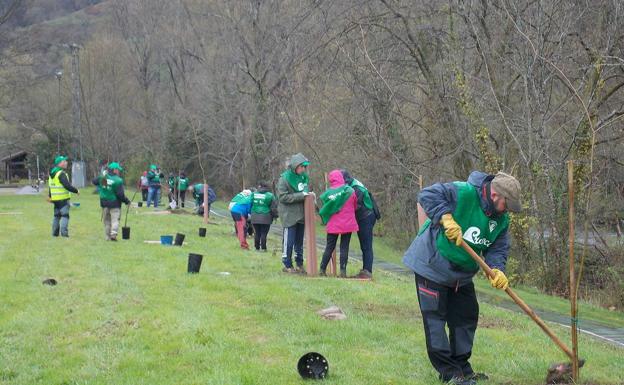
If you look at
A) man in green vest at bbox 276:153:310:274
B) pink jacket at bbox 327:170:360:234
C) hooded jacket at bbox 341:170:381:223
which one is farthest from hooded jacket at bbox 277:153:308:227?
hooded jacket at bbox 341:170:381:223

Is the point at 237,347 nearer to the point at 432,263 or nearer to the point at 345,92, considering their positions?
the point at 432,263

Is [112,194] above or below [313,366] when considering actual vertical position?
above

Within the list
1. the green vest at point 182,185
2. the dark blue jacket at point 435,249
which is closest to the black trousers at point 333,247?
the dark blue jacket at point 435,249

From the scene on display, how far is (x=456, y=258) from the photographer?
626 cm

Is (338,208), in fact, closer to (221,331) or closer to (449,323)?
(221,331)

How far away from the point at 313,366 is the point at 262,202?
10.5 meters

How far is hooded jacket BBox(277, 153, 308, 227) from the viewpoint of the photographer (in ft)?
40.8

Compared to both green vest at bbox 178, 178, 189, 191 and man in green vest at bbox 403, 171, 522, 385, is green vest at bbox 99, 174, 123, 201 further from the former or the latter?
green vest at bbox 178, 178, 189, 191

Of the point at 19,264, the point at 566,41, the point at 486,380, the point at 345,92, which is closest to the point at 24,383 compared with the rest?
the point at 486,380

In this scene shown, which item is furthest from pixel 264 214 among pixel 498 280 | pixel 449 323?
pixel 498 280

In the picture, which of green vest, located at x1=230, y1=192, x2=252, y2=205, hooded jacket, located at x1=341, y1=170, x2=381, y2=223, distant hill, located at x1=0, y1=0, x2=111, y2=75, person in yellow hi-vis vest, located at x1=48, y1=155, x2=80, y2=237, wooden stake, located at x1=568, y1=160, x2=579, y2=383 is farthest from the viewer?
distant hill, located at x1=0, y1=0, x2=111, y2=75

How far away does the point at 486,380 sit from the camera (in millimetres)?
6441

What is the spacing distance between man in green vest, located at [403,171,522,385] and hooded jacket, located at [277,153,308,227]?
19.6ft

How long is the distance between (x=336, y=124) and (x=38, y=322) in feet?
61.2
